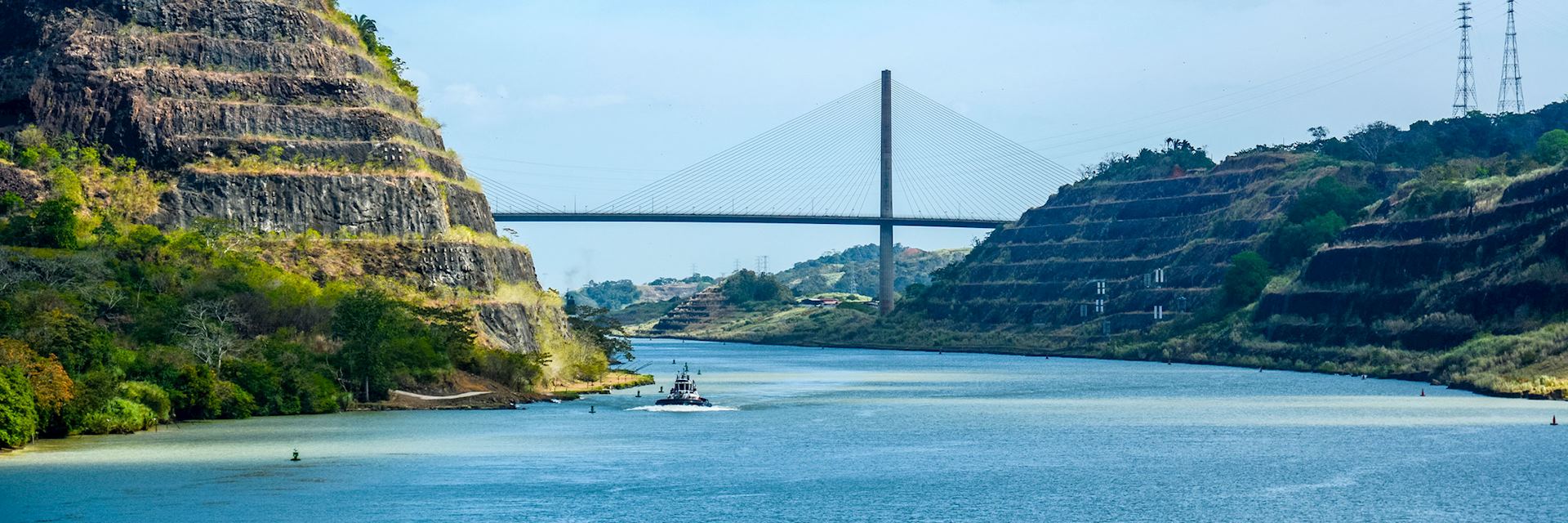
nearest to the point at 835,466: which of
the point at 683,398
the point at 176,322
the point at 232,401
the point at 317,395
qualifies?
the point at 317,395

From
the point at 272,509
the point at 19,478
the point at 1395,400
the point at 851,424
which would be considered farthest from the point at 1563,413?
the point at 19,478

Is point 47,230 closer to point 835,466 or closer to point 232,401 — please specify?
point 232,401

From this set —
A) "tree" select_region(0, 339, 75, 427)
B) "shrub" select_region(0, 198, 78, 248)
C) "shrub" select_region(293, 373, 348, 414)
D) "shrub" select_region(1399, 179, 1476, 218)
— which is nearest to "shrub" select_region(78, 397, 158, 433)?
"tree" select_region(0, 339, 75, 427)

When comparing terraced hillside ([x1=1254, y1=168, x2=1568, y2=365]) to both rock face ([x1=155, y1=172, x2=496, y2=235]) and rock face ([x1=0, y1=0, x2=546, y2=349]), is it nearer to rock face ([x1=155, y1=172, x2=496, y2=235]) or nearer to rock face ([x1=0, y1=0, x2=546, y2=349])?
rock face ([x1=0, y1=0, x2=546, y2=349])

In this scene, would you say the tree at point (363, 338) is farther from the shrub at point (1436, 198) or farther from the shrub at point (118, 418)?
the shrub at point (1436, 198)

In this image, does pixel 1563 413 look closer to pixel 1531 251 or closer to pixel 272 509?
pixel 1531 251

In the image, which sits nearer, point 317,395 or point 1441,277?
point 317,395
